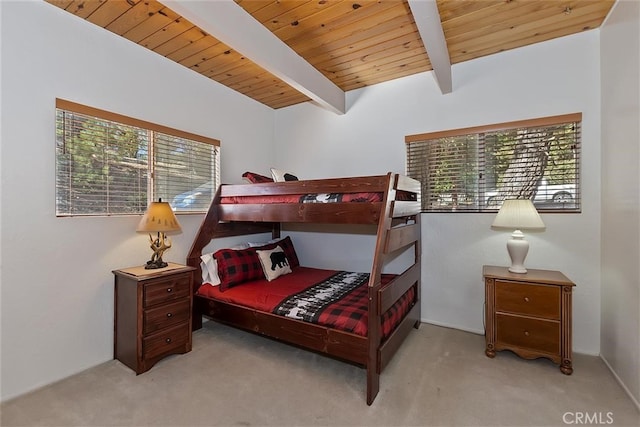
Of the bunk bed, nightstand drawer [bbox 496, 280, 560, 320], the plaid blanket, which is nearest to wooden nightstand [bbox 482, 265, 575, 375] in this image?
nightstand drawer [bbox 496, 280, 560, 320]

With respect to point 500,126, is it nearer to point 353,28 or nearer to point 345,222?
point 353,28

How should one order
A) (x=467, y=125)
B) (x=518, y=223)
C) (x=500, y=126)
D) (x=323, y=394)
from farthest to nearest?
1. (x=467, y=125)
2. (x=500, y=126)
3. (x=518, y=223)
4. (x=323, y=394)

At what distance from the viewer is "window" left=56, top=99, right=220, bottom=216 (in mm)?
2045

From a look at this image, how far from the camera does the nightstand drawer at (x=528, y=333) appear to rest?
2.10 meters

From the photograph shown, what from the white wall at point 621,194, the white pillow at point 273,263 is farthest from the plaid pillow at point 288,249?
the white wall at point 621,194

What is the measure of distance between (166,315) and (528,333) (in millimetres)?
2808

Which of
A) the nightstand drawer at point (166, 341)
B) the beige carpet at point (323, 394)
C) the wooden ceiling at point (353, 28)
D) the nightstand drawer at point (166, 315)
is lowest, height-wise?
the beige carpet at point (323, 394)

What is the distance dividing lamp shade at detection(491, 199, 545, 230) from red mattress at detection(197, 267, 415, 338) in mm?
1003

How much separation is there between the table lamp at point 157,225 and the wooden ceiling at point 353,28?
4.46 feet

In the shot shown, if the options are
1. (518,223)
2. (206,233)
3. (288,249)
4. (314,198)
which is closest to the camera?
(518,223)

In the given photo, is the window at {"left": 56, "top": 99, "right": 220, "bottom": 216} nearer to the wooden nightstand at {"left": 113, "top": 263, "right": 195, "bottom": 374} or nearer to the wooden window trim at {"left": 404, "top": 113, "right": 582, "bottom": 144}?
the wooden nightstand at {"left": 113, "top": 263, "right": 195, "bottom": 374}

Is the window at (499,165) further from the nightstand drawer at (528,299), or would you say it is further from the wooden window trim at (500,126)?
the nightstand drawer at (528,299)

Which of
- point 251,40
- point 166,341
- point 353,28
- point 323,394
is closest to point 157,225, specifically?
point 166,341

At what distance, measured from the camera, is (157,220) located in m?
2.21
